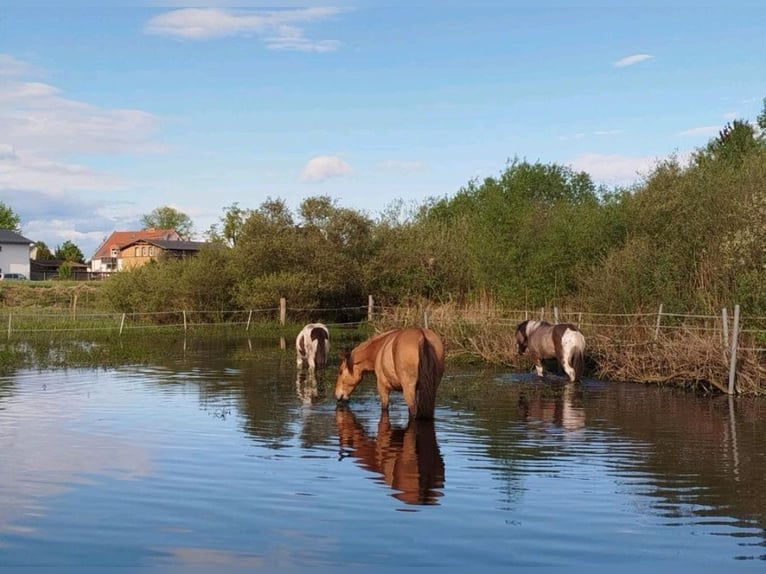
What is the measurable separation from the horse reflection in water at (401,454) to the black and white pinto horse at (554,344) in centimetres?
533

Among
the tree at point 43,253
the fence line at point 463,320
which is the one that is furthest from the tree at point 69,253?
the fence line at point 463,320

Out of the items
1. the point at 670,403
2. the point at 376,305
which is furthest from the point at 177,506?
the point at 376,305

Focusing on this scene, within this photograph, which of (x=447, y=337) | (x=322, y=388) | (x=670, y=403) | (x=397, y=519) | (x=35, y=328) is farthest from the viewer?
(x=35, y=328)

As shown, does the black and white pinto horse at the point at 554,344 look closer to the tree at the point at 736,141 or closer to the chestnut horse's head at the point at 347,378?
the chestnut horse's head at the point at 347,378

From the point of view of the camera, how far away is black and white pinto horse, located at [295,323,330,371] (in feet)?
56.7

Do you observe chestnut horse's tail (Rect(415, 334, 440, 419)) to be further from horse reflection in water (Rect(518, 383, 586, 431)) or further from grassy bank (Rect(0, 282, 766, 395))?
grassy bank (Rect(0, 282, 766, 395))

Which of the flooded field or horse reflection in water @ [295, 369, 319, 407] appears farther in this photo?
horse reflection in water @ [295, 369, 319, 407]

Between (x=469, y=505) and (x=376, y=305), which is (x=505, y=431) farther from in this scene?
(x=376, y=305)

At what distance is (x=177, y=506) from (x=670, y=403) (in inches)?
349

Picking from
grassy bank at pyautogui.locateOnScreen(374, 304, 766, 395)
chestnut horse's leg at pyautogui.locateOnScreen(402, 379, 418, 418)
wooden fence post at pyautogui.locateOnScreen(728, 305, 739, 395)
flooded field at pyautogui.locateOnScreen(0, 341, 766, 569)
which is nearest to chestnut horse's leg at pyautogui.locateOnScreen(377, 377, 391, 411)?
flooded field at pyautogui.locateOnScreen(0, 341, 766, 569)

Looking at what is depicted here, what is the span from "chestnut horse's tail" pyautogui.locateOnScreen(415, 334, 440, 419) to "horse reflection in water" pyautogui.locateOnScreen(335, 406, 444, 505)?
0.18m

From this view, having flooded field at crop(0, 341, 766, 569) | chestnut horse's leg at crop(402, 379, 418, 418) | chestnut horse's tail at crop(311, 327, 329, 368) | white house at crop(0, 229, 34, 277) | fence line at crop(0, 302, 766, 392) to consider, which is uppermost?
white house at crop(0, 229, 34, 277)

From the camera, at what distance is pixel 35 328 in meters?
27.3

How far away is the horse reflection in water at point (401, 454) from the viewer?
756 cm
